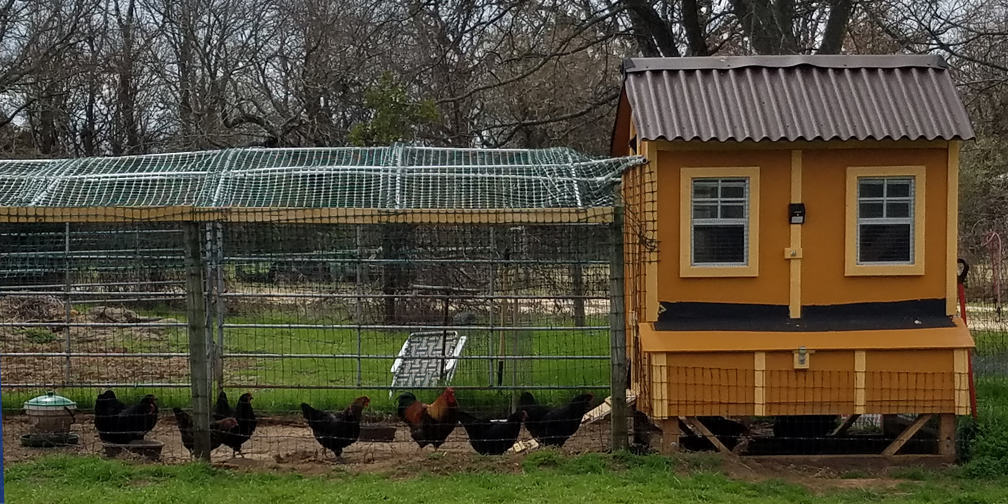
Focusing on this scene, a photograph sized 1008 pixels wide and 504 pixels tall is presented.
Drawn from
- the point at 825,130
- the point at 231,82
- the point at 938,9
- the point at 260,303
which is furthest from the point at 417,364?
the point at 231,82

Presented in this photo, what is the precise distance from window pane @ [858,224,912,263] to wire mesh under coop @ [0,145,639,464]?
2237mm

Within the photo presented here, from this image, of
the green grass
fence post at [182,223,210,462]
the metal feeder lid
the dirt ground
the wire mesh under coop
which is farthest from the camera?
the metal feeder lid

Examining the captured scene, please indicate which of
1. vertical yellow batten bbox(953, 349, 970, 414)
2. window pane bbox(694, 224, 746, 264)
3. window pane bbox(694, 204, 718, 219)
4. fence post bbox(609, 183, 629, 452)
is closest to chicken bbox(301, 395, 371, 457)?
fence post bbox(609, 183, 629, 452)

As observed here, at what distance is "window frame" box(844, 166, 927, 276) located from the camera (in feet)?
27.1

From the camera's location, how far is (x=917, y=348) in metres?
8.17

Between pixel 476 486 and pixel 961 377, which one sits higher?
pixel 961 377

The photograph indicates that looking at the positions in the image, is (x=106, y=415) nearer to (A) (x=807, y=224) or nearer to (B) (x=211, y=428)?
(B) (x=211, y=428)

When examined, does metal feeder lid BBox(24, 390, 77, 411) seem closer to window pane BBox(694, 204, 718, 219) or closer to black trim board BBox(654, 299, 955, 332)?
black trim board BBox(654, 299, 955, 332)

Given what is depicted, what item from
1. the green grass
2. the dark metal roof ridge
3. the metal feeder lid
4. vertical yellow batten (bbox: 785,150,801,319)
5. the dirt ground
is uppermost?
the dark metal roof ridge

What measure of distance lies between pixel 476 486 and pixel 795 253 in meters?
3.40

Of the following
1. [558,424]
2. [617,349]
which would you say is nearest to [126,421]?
[558,424]

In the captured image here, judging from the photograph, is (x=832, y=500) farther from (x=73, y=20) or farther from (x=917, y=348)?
(x=73, y=20)

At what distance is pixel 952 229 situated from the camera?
27.3ft

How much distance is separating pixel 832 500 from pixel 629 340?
123 inches
